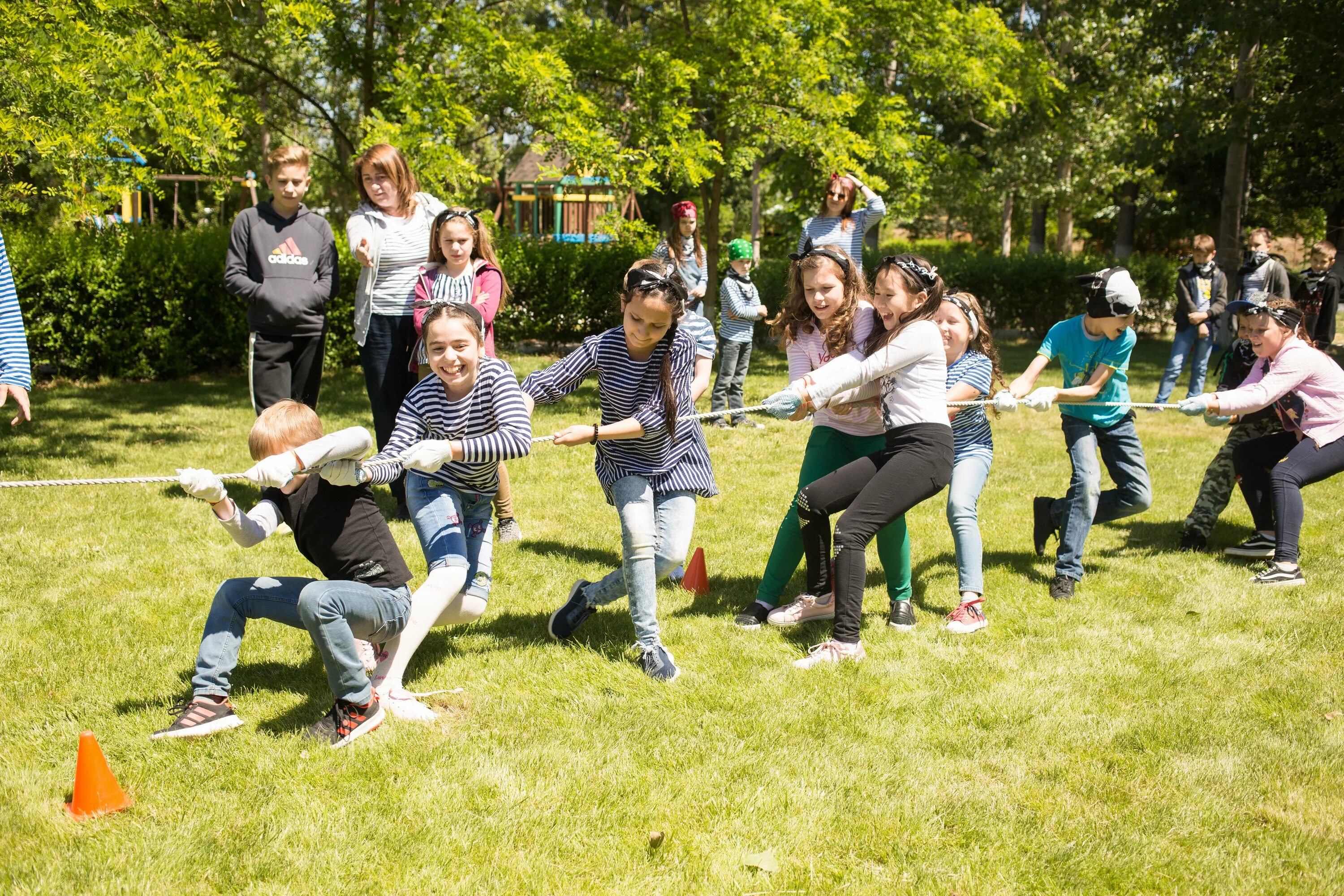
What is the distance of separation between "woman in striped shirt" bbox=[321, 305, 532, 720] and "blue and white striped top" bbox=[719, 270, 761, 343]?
20.9ft

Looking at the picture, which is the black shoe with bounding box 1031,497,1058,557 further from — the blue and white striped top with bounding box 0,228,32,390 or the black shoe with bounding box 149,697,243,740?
the blue and white striped top with bounding box 0,228,32,390

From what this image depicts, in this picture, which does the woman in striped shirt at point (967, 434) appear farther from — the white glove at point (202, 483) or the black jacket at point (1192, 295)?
the black jacket at point (1192, 295)

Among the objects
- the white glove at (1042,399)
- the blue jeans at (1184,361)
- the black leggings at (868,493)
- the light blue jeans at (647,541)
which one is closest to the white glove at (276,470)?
the light blue jeans at (647,541)

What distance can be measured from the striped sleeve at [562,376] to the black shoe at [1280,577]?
4.06 metres

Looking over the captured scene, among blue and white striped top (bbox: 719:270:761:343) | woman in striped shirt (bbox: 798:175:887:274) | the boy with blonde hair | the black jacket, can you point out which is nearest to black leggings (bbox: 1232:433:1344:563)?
woman in striped shirt (bbox: 798:175:887:274)

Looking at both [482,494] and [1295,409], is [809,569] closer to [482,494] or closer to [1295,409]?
[482,494]

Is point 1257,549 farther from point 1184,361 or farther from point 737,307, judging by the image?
point 1184,361

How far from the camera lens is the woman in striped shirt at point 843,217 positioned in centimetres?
917

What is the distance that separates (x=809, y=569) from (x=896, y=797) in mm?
1769

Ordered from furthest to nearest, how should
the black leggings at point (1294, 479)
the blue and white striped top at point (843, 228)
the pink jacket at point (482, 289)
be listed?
the blue and white striped top at point (843, 228), the pink jacket at point (482, 289), the black leggings at point (1294, 479)

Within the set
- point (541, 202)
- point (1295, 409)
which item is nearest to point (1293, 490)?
point (1295, 409)

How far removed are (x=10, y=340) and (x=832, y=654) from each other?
3.99 metres

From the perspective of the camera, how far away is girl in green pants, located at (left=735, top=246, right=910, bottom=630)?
4844 millimetres

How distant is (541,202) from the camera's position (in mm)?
37781
